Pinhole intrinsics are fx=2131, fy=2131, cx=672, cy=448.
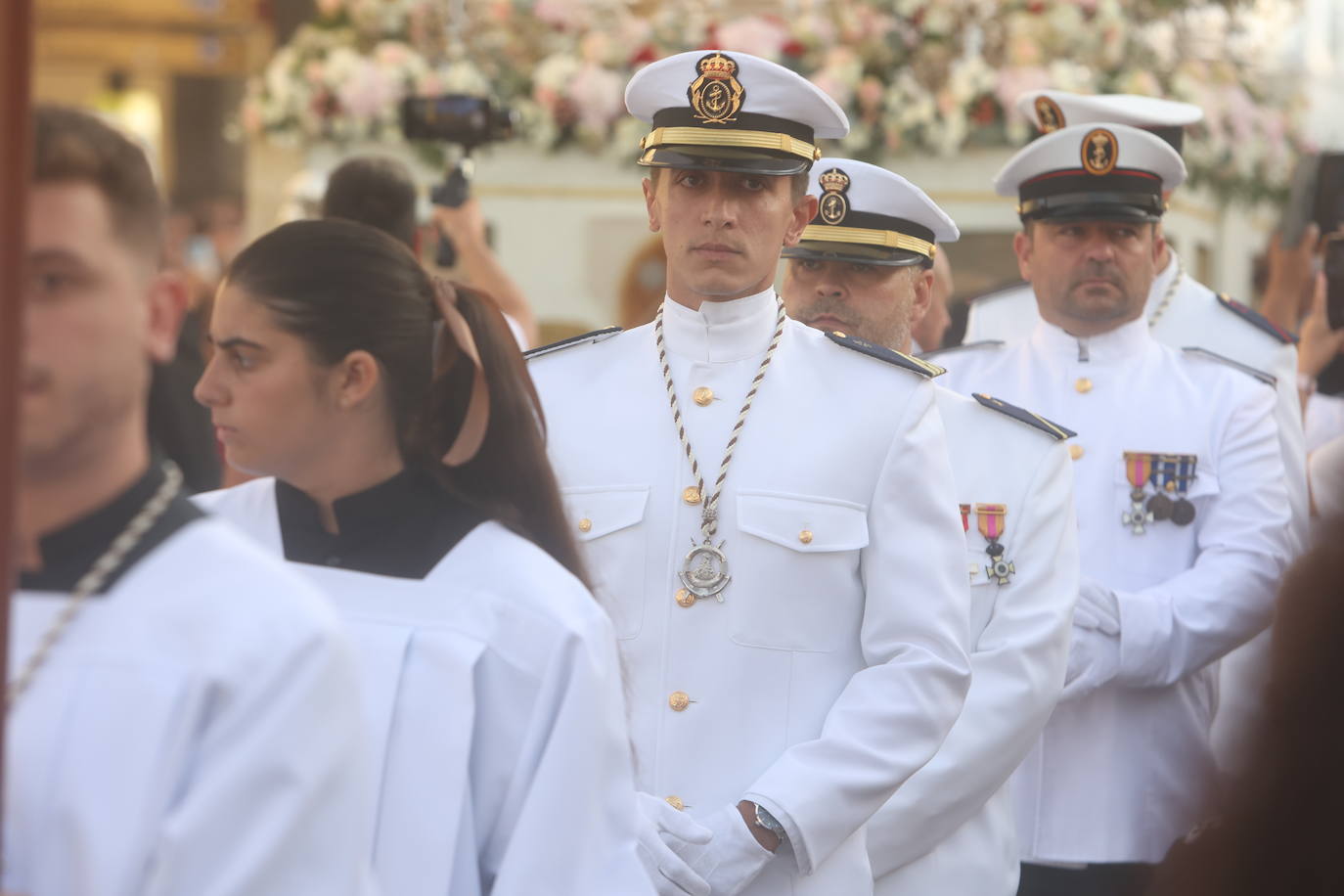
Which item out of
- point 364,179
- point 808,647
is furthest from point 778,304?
point 364,179

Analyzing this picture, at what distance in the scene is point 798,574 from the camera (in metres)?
3.28

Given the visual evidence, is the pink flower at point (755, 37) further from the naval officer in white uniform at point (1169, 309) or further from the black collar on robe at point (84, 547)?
the black collar on robe at point (84, 547)

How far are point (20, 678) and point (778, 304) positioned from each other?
78.9 inches

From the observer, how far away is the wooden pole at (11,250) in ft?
5.13

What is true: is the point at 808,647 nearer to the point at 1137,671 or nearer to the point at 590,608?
the point at 590,608

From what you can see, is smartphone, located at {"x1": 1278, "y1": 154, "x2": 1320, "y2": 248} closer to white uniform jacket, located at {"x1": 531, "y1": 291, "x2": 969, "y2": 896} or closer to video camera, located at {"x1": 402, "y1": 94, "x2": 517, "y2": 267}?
video camera, located at {"x1": 402, "y1": 94, "x2": 517, "y2": 267}

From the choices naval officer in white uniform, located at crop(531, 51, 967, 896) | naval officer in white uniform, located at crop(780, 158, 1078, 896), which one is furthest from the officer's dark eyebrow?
naval officer in white uniform, located at crop(780, 158, 1078, 896)

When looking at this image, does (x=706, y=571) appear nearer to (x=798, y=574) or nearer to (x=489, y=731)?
(x=798, y=574)

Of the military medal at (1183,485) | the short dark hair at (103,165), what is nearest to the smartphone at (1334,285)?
the military medal at (1183,485)

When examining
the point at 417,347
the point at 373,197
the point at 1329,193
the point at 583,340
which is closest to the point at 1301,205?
the point at 1329,193

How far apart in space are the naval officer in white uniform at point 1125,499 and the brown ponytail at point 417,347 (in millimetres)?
1912

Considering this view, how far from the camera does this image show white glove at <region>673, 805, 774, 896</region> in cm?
314

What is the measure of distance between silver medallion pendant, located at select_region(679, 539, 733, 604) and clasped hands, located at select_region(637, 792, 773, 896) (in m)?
0.34

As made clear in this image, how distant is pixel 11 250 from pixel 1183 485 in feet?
11.1
